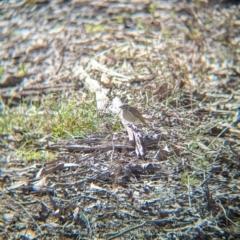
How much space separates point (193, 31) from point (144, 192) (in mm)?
2347

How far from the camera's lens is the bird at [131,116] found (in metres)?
3.17

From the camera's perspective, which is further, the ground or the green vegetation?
the green vegetation

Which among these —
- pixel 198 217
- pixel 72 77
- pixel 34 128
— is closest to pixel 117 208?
pixel 198 217

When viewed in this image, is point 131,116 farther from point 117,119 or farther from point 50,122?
point 50,122

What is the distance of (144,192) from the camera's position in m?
2.78

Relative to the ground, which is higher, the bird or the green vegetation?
the bird

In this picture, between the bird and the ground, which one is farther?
the bird

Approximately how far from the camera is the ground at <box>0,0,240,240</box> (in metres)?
2.65

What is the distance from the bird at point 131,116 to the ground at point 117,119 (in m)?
0.07

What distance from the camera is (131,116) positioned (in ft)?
10.4

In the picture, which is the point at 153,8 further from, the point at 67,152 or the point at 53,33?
the point at 67,152

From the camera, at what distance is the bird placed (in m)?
3.17

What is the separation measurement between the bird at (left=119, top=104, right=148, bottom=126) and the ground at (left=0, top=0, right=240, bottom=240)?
0.07 meters

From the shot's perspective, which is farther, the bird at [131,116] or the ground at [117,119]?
the bird at [131,116]
